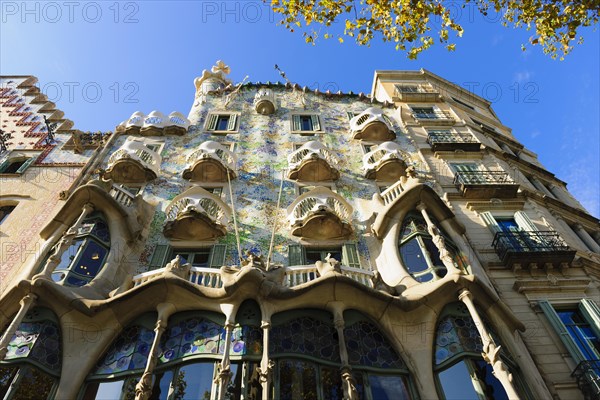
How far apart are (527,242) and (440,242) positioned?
3.81 meters

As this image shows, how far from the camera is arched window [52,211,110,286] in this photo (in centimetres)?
1144

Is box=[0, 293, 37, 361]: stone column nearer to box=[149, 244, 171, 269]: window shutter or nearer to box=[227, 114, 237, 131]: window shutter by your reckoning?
box=[149, 244, 171, 269]: window shutter

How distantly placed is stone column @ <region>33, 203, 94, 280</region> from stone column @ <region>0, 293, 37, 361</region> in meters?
0.51

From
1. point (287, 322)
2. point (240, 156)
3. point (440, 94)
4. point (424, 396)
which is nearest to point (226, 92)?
point (240, 156)

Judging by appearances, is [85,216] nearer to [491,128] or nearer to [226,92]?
[226,92]

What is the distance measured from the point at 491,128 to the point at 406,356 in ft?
58.1

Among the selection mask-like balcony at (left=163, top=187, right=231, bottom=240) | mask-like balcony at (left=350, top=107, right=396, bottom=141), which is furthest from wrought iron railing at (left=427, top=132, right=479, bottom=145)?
mask-like balcony at (left=163, top=187, right=231, bottom=240)

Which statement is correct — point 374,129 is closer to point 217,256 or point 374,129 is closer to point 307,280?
point 217,256

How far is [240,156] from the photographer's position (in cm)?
1920

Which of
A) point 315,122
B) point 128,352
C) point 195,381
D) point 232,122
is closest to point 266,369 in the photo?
point 195,381

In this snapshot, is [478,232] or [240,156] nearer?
[478,232]

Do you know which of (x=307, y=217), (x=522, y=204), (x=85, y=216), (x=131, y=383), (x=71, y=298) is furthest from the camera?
(x=522, y=204)

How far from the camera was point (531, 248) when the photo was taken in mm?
13938

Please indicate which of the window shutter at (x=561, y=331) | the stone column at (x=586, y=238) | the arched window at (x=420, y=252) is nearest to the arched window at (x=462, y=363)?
the arched window at (x=420, y=252)
